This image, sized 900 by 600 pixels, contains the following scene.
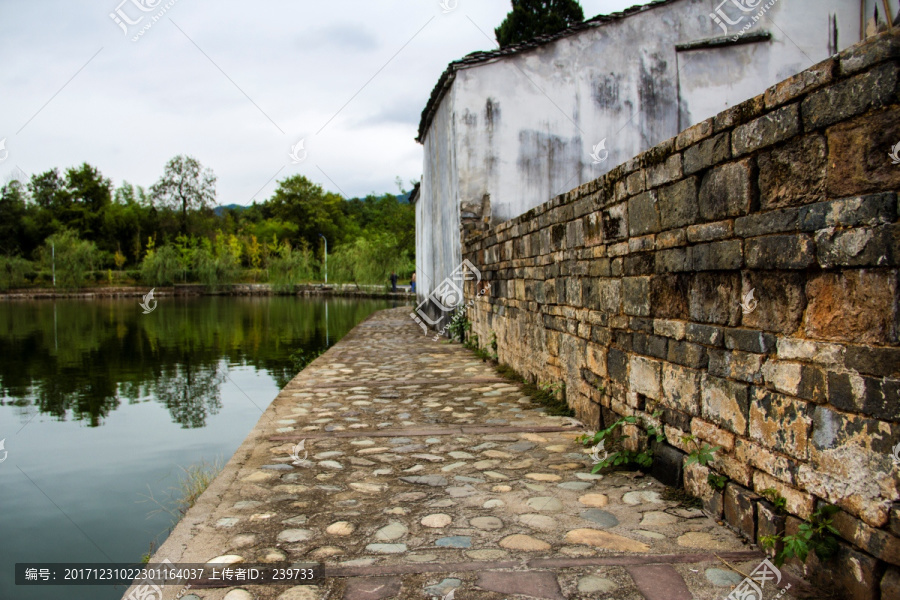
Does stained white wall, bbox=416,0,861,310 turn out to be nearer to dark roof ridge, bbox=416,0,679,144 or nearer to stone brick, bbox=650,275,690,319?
dark roof ridge, bbox=416,0,679,144

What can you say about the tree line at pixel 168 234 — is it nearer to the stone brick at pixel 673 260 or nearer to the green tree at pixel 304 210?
the green tree at pixel 304 210

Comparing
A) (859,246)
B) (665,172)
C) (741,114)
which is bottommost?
(859,246)

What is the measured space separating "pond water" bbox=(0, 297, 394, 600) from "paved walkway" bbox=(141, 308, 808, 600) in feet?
3.34

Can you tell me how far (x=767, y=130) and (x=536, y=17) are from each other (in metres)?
18.8

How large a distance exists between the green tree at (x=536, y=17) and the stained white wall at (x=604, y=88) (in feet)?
30.9

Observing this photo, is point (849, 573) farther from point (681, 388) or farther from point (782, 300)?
point (681, 388)

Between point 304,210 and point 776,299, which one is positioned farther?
point 304,210

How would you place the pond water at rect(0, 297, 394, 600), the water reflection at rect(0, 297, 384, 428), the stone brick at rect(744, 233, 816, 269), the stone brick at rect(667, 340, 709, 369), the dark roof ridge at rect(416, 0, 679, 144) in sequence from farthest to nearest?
the dark roof ridge at rect(416, 0, 679, 144) < the water reflection at rect(0, 297, 384, 428) < the pond water at rect(0, 297, 394, 600) < the stone brick at rect(667, 340, 709, 369) < the stone brick at rect(744, 233, 816, 269)

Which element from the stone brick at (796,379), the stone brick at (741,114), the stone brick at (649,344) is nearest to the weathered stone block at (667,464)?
the stone brick at (649,344)

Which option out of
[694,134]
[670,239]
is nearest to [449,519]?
[670,239]

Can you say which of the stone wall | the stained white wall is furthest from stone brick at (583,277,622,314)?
the stained white wall

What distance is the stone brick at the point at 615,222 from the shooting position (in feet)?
12.3

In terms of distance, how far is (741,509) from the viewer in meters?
2.59

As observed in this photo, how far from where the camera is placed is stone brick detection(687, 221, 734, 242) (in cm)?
265
